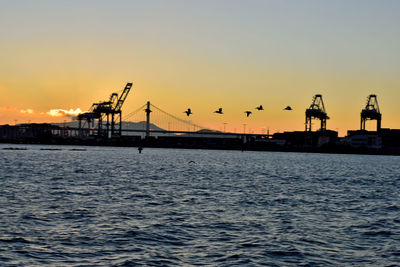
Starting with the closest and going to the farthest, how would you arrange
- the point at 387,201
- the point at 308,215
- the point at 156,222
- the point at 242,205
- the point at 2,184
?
the point at 156,222 < the point at 308,215 < the point at 242,205 < the point at 387,201 < the point at 2,184

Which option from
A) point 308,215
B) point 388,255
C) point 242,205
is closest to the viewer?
point 388,255

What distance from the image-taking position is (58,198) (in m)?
34.4

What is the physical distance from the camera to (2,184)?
4391 cm

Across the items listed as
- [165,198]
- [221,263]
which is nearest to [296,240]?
[221,263]

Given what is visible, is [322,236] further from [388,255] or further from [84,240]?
[84,240]

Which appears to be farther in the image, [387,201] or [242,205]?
[387,201]

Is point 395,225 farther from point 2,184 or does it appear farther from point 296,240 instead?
point 2,184

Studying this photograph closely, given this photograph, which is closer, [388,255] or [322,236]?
[388,255]

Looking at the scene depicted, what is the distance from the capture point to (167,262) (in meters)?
17.7

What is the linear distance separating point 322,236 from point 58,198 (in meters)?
18.4

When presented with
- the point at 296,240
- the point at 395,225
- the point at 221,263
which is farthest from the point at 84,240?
the point at 395,225

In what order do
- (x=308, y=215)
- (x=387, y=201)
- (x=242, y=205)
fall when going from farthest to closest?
(x=387, y=201)
(x=242, y=205)
(x=308, y=215)

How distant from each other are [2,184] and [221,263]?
3116 centimetres

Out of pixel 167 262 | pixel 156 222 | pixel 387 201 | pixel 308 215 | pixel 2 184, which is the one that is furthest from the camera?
pixel 2 184
